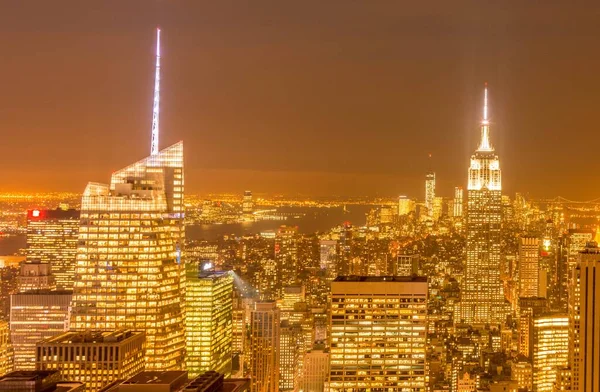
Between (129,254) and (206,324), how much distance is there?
2.58 meters

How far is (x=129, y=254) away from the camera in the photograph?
14.7m

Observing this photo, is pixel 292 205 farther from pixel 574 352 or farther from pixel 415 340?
pixel 574 352

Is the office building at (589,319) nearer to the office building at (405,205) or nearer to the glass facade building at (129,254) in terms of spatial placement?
the office building at (405,205)

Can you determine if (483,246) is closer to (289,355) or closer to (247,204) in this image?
(289,355)

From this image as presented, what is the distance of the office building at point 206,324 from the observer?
52.5ft

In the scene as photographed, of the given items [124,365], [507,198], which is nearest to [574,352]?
[124,365]

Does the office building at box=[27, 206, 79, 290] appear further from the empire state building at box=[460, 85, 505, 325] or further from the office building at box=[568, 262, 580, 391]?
the empire state building at box=[460, 85, 505, 325]

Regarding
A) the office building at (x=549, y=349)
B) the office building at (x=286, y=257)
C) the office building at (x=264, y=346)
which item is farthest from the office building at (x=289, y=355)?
the office building at (x=549, y=349)

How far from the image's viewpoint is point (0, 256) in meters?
17.3

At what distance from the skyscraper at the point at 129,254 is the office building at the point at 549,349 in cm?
654

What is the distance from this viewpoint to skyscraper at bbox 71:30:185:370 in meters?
14.6

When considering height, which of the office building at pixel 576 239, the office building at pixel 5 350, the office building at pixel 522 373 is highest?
the office building at pixel 576 239

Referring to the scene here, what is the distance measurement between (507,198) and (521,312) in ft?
14.1

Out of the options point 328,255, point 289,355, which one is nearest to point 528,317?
point 328,255
